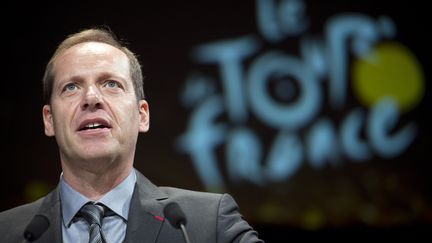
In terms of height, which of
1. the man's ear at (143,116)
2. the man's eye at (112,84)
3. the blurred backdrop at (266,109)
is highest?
the man's eye at (112,84)

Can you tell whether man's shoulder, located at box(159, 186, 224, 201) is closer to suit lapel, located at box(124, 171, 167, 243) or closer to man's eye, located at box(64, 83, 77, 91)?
suit lapel, located at box(124, 171, 167, 243)

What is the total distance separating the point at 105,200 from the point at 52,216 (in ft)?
0.48

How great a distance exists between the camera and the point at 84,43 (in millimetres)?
1728

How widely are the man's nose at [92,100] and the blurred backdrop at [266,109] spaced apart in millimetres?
1678

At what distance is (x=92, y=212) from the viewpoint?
1575mm

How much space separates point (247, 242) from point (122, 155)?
1.32ft

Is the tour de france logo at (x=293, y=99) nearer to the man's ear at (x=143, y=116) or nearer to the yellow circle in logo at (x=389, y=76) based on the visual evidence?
the yellow circle in logo at (x=389, y=76)

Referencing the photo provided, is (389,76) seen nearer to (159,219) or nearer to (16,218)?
(159,219)

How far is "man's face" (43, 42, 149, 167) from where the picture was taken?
157cm

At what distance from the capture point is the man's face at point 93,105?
1.57 metres

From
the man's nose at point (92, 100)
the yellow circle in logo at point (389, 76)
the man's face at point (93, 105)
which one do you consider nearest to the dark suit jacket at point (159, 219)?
the man's face at point (93, 105)

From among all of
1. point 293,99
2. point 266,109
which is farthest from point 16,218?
point 293,99

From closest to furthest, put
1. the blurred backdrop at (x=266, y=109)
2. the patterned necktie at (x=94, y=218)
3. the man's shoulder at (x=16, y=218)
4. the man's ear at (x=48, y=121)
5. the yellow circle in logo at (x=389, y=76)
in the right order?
1. the patterned necktie at (x=94, y=218)
2. the man's shoulder at (x=16, y=218)
3. the man's ear at (x=48, y=121)
4. the blurred backdrop at (x=266, y=109)
5. the yellow circle in logo at (x=389, y=76)

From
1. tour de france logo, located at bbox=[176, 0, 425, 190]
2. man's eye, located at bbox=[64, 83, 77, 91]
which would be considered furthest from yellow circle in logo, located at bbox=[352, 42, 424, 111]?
man's eye, located at bbox=[64, 83, 77, 91]
